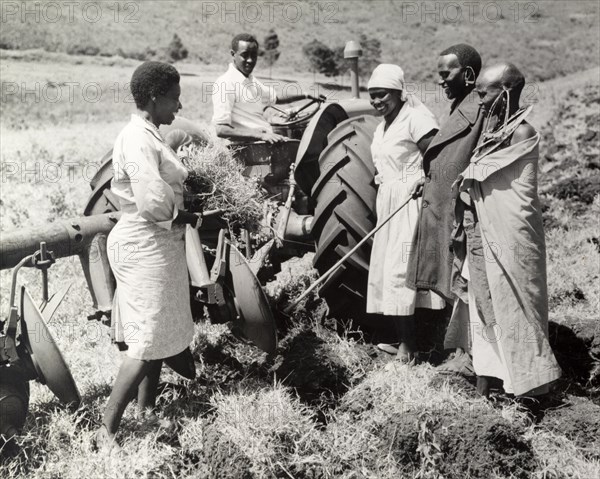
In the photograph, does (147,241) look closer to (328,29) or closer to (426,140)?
(426,140)

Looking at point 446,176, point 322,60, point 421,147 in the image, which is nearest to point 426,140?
point 421,147

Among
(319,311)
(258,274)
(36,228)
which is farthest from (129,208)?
(319,311)

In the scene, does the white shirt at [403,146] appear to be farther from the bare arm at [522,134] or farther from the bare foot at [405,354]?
the bare foot at [405,354]

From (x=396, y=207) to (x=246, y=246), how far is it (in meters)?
0.92

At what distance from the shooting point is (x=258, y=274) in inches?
146

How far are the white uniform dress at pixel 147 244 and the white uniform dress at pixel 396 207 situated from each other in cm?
121

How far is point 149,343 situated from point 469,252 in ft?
5.54

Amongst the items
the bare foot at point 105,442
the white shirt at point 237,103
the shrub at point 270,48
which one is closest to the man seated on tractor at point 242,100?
the white shirt at point 237,103

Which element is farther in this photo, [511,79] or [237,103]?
[237,103]

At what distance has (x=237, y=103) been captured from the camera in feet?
13.9

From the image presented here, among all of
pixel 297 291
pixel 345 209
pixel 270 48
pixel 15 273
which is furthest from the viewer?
pixel 270 48

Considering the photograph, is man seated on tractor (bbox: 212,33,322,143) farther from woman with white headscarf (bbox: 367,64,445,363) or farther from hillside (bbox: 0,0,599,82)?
hillside (bbox: 0,0,599,82)

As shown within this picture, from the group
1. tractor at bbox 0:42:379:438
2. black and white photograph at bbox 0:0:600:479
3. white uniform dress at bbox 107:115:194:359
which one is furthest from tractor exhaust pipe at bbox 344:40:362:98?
white uniform dress at bbox 107:115:194:359

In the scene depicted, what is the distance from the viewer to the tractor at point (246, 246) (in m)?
3.03
